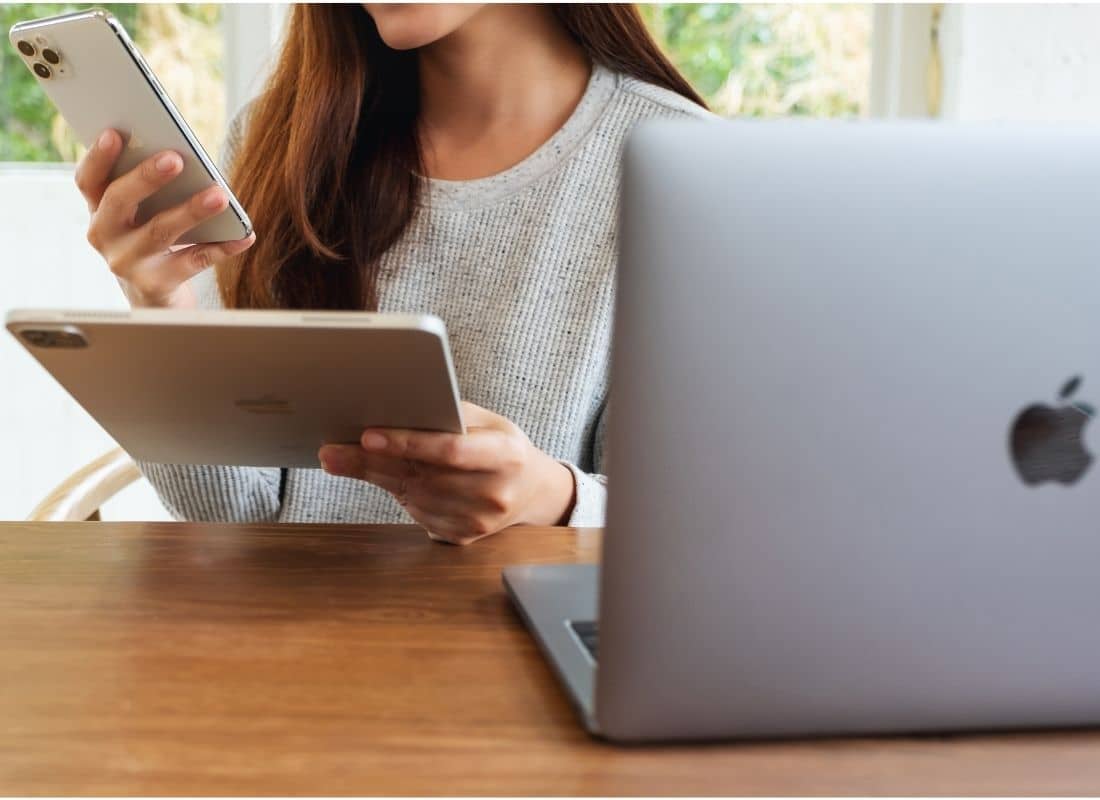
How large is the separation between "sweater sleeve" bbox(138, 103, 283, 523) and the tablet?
0.29 m

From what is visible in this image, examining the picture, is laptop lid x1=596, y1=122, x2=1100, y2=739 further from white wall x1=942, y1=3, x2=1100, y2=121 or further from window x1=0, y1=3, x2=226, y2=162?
window x1=0, y1=3, x2=226, y2=162

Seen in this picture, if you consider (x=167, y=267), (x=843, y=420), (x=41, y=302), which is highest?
(x=843, y=420)

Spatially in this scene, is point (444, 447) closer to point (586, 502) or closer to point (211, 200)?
point (586, 502)

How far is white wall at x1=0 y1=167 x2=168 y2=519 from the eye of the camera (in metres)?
2.05

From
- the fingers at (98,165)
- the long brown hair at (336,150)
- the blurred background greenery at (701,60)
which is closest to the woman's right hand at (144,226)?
the fingers at (98,165)

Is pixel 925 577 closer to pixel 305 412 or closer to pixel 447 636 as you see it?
pixel 447 636

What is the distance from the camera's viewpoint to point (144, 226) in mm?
1016

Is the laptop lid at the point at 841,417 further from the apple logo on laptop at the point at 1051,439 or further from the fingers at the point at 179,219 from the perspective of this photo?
the fingers at the point at 179,219

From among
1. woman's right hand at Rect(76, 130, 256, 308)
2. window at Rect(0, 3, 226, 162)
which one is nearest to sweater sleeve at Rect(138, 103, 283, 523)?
woman's right hand at Rect(76, 130, 256, 308)

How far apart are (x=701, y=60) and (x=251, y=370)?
1.71 metres

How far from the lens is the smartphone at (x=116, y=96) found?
90 centimetres

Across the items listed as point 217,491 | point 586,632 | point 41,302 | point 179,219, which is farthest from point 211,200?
point 41,302

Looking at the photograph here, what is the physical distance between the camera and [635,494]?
0.42 metres

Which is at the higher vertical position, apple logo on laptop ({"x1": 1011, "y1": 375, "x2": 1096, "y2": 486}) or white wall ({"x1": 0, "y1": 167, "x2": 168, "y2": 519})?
apple logo on laptop ({"x1": 1011, "y1": 375, "x2": 1096, "y2": 486})
